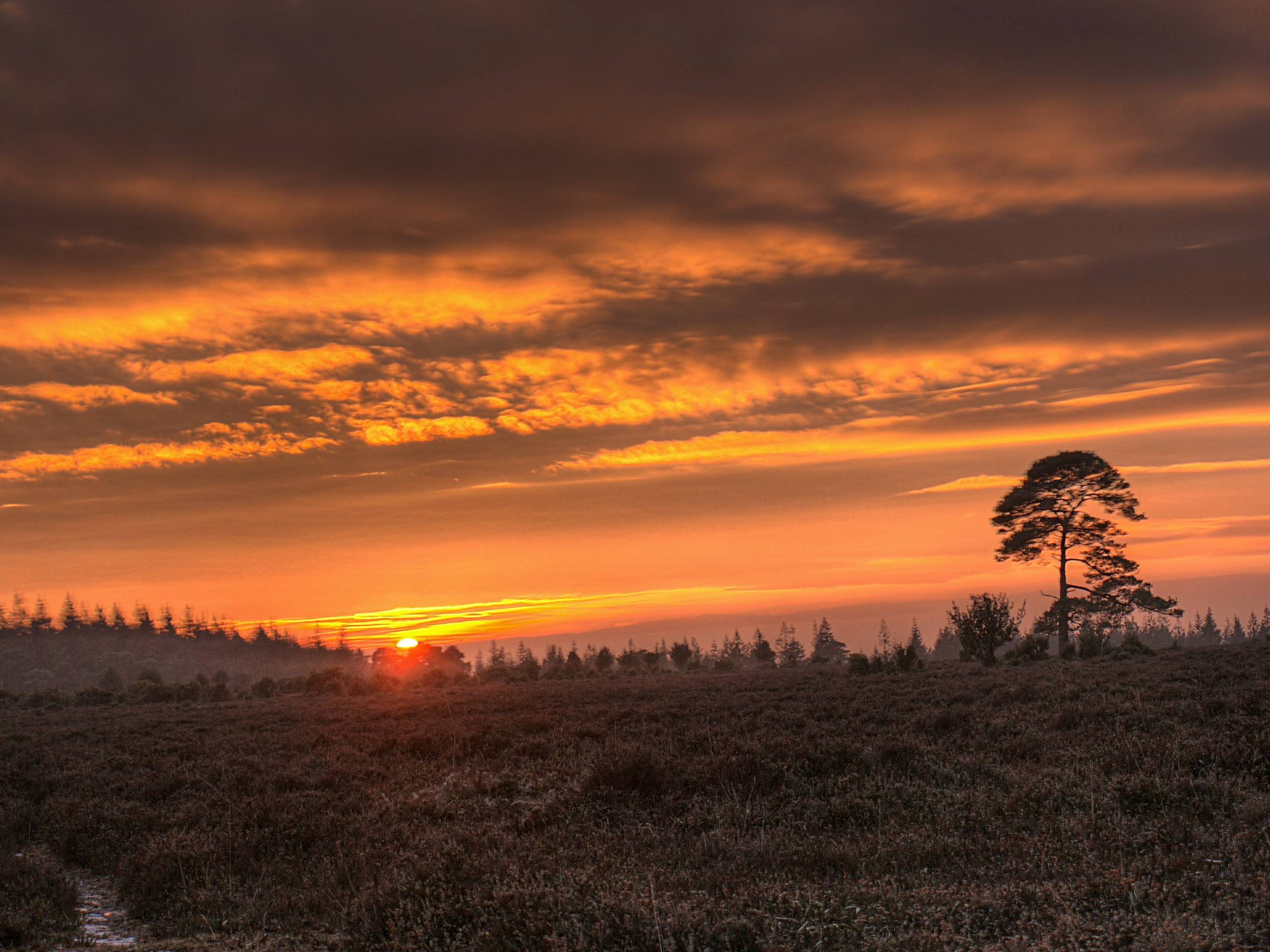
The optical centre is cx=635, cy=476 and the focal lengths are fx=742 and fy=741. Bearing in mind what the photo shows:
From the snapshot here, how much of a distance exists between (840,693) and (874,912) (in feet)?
58.9

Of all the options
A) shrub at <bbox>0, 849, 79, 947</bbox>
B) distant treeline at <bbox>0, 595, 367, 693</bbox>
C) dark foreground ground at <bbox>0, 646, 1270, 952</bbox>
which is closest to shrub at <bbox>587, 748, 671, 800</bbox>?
dark foreground ground at <bbox>0, 646, 1270, 952</bbox>

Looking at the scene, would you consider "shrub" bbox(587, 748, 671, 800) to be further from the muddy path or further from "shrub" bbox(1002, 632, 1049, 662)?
"shrub" bbox(1002, 632, 1049, 662)

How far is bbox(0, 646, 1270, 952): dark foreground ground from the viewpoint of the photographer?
20.4 ft

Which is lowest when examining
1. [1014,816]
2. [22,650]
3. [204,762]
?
[22,650]

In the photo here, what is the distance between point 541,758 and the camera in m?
15.5

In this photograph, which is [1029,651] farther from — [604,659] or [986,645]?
[604,659]

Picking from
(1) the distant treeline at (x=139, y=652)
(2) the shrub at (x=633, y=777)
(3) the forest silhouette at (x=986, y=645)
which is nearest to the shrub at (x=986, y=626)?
(3) the forest silhouette at (x=986, y=645)

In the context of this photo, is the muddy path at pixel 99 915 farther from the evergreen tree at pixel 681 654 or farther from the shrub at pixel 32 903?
the evergreen tree at pixel 681 654

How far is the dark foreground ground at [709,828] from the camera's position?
20.4ft

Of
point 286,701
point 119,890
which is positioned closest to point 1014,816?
point 119,890

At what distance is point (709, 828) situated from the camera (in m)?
9.99

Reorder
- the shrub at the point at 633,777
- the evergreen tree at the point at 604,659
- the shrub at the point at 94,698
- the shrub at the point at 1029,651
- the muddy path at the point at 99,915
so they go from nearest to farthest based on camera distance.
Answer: the muddy path at the point at 99,915, the shrub at the point at 633,777, the shrub at the point at 1029,651, the shrub at the point at 94,698, the evergreen tree at the point at 604,659

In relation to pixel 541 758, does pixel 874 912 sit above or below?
above

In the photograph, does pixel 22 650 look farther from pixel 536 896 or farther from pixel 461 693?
pixel 536 896
